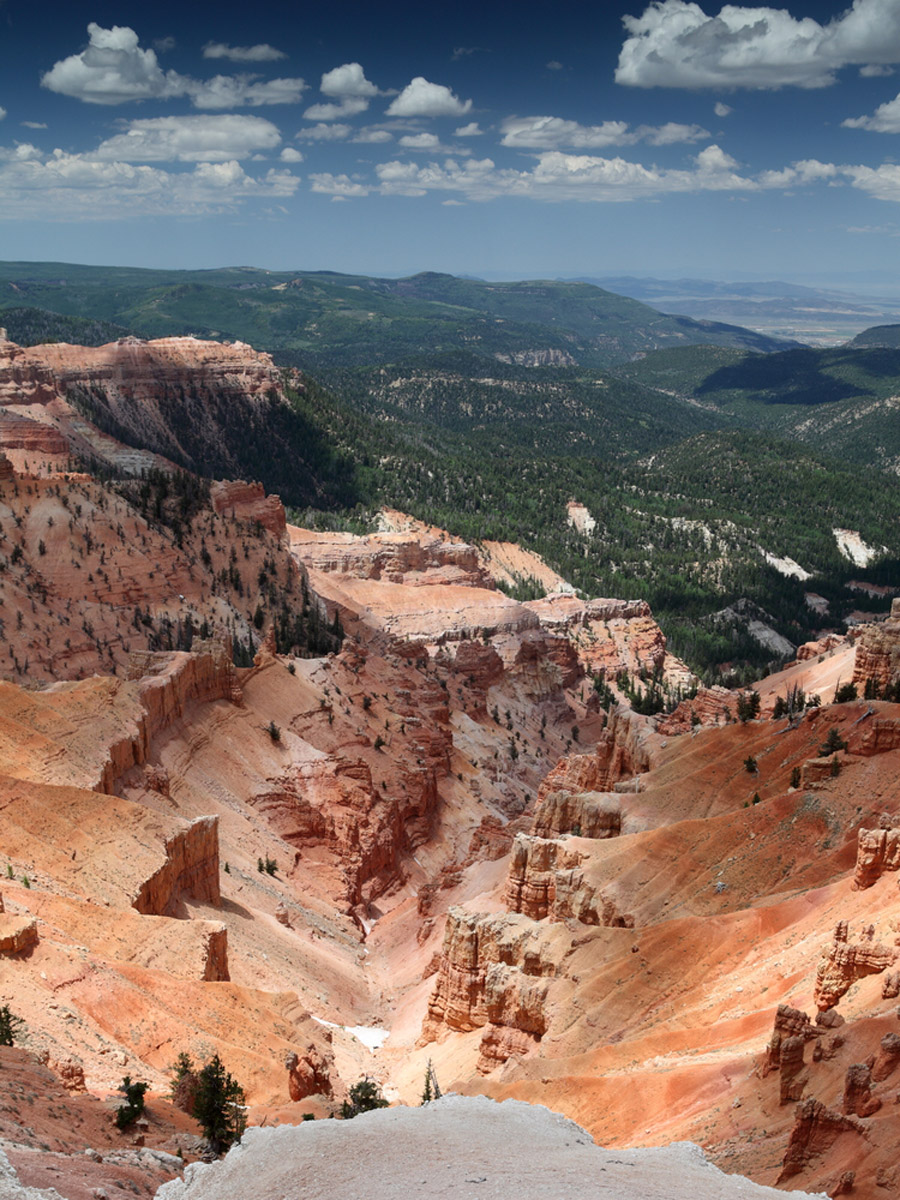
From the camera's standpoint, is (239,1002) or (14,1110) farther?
(239,1002)

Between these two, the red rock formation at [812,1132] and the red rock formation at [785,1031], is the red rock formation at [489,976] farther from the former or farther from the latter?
the red rock formation at [812,1132]

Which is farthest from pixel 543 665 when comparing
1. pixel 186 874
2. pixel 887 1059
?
pixel 887 1059

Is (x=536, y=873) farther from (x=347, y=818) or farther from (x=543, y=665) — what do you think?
(x=543, y=665)

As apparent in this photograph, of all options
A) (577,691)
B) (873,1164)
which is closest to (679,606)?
(577,691)

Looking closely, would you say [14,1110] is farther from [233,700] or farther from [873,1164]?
[233,700]

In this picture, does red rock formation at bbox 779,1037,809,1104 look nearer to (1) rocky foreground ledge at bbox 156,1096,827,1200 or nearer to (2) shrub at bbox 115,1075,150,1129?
(1) rocky foreground ledge at bbox 156,1096,827,1200

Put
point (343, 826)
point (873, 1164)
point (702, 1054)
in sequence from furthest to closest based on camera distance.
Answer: point (343, 826) → point (702, 1054) → point (873, 1164)
